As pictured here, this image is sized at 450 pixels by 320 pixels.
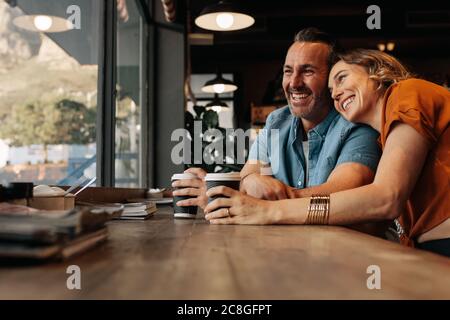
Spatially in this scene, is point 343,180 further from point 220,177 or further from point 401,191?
point 220,177

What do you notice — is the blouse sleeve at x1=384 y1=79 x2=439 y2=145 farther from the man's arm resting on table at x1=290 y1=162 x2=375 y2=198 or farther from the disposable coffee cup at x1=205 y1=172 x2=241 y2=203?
the disposable coffee cup at x1=205 y1=172 x2=241 y2=203

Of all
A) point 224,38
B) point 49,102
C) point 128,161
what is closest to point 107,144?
point 49,102

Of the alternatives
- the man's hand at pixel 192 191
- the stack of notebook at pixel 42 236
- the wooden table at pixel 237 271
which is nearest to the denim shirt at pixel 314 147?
the man's hand at pixel 192 191

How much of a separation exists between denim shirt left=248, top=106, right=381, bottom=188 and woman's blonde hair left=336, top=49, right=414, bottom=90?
0.76ft

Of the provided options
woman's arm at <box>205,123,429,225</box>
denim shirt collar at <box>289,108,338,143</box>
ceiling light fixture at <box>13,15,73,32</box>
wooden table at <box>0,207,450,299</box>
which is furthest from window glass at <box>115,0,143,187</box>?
wooden table at <box>0,207,450,299</box>

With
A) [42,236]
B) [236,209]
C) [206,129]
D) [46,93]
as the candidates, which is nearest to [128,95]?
[206,129]

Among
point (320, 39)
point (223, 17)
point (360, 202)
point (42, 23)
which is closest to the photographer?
point (360, 202)

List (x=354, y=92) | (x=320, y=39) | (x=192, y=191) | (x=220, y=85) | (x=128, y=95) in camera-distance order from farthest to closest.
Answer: (x=220, y=85) < (x=128, y=95) < (x=320, y=39) < (x=354, y=92) < (x=192, y=191)

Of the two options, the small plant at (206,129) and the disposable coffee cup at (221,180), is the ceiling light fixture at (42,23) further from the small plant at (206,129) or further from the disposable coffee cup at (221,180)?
the small plant at (206,129)

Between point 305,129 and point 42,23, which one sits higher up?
point 42,23

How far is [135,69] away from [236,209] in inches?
151

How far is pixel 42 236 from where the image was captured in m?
0.67

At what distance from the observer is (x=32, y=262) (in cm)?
70

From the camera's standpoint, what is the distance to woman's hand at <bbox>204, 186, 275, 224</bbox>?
1.38 metres
